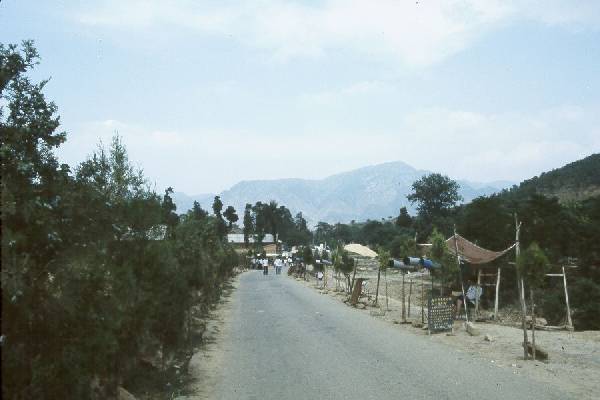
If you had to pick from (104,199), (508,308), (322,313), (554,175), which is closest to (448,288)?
(508,308)

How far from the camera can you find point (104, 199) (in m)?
6.30

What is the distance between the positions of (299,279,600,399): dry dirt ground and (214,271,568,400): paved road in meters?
0.55

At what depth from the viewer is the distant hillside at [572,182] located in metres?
74.5

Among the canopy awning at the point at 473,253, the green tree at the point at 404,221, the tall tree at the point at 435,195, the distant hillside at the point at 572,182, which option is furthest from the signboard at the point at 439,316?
the green tree at the point at 404,221

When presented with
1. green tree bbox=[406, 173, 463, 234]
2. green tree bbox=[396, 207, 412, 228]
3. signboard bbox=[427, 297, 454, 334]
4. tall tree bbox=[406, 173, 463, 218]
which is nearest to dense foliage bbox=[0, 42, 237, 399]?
signboard bbox=[427, 297, 454, 334]

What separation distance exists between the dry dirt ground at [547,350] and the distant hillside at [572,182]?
59.8 meters

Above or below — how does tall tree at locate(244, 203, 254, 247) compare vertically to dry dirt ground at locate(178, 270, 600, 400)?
above

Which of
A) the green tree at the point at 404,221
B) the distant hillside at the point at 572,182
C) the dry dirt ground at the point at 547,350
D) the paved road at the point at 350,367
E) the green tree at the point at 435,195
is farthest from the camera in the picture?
the green tree at the point at 404,221

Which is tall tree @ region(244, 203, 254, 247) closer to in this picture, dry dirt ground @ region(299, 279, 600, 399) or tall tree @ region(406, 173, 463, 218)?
tall tree @ region(406, 173, 463, 218)

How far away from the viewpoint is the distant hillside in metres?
74.5

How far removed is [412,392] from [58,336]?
621 centimetres

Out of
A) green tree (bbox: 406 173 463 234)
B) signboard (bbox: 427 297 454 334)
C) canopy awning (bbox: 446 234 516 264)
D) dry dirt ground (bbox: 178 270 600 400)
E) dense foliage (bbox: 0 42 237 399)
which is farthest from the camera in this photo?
green tree (bbox: 406 173 463 234)

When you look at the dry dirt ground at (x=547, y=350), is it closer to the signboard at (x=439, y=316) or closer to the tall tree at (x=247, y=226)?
the signboard at (x=439, y=316)

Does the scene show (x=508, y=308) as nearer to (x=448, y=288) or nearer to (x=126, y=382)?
(x=448, y=288)
